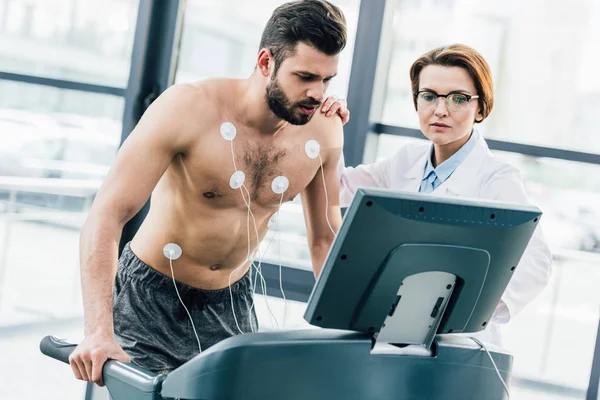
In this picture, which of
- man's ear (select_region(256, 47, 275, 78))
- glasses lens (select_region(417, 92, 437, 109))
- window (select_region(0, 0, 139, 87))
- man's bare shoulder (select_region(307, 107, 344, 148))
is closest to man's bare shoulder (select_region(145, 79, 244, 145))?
man's ear (select_region(256, 47, 275, 78))

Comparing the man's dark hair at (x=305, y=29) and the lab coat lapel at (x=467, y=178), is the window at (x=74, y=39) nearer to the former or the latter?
the man's dark hair at (x=305, y=29)

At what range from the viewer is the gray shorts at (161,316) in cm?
187

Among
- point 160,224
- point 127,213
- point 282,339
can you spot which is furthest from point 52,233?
→ point 282,339

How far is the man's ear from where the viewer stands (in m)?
1.82

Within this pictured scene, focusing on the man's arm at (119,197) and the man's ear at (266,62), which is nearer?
the man's arm at (119,197)

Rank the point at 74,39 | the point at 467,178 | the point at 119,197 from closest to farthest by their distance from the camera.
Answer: the point at 119,197, the point at 467,178, the point at 74,39

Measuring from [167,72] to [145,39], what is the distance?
15cm

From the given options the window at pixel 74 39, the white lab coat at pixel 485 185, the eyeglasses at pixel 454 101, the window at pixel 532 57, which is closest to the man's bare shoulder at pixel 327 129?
the white lab coat at pixel 485 185

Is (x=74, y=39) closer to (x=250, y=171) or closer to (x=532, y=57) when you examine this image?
(x=250, y=171)

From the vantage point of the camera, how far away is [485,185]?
1.99m

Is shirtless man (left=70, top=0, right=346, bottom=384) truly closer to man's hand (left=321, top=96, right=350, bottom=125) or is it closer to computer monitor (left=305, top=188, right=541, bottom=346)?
man's hand (left=321, top=96, right=350, bottom=125)

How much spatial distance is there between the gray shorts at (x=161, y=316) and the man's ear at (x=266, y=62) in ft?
1.79

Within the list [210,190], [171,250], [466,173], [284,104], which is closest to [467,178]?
[466,173]

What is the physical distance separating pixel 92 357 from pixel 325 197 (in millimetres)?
879
